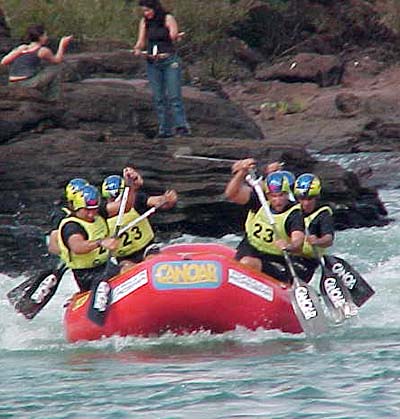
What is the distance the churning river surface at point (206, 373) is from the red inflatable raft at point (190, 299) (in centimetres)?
11

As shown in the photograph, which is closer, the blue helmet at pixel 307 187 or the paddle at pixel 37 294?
the blue helmet at pixel 307 187

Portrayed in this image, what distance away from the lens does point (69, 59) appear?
991 inches

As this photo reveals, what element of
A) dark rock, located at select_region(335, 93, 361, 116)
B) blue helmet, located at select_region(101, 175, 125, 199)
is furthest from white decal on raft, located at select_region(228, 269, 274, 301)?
dark rock, located at select_region(335, 93, 361, 116)

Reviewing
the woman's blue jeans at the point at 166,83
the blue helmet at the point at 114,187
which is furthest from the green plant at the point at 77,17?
the blue helmet at the point at 114,187

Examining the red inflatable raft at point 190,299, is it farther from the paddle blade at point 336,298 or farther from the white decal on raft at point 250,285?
the paddle blade at point 336,298

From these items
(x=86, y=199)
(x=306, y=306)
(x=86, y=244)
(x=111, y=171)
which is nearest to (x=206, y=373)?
(x=306, y=306)

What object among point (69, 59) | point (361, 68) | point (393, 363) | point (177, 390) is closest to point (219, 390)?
point (177, 390)

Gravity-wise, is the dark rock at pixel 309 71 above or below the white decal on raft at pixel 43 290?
above

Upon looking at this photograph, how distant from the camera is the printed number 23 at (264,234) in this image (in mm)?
14254

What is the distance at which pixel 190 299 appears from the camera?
13391 mm

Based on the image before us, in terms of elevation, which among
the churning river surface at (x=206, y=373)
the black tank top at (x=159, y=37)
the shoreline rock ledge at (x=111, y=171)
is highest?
the black tank top at (x=159, y=37)

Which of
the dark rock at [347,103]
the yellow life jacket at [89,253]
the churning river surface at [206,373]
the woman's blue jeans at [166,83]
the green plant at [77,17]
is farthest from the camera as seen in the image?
the green plant at [77,17]

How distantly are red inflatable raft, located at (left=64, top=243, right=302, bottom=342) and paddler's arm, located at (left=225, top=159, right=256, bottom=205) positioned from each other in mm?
963

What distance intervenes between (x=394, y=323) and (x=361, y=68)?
21708 millimetres
